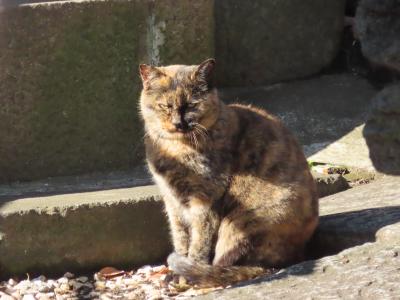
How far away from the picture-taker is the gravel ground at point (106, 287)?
165 inches

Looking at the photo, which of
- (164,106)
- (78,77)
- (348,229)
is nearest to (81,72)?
(78,77)

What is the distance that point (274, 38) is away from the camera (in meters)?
6.79

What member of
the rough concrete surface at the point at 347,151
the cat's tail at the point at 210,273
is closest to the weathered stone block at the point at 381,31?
the rough concrete surface at the point at 347,151

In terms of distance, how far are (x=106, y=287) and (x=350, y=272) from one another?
4.39 ft

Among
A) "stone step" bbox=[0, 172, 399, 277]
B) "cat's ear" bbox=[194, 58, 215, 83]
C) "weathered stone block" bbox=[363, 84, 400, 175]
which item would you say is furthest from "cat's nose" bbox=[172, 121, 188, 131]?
"weathered stone block" bbox=[363, 84, 400, 175]

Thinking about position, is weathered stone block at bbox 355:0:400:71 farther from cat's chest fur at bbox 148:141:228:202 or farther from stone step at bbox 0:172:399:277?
cat's chest fur at bbox 148:141:228:202

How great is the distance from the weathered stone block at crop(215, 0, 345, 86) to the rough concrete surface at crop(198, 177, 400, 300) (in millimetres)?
2588

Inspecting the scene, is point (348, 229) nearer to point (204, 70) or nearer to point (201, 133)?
point (201, 133)

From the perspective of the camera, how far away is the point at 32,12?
17.0 feet

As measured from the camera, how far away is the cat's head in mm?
4113

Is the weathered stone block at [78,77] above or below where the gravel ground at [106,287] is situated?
above

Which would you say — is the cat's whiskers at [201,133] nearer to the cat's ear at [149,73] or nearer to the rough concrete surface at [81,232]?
Answer: the cat's ear at [149,73]

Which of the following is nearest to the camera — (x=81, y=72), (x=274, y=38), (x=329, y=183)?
(x=329, y=183)

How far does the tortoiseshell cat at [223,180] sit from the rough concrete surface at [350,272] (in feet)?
0.88
